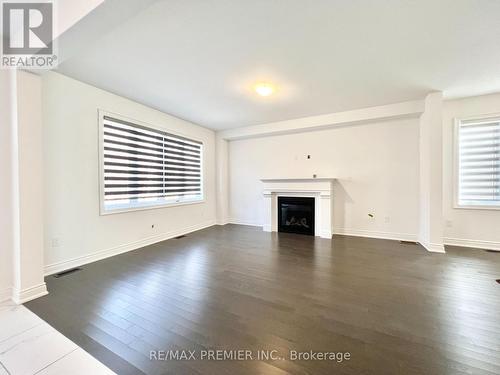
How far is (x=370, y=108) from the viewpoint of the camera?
4.27 m

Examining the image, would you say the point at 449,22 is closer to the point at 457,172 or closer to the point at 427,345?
the point at 427,345

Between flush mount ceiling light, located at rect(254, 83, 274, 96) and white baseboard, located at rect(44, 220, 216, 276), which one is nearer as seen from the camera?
white baseboard, located at rect(44, 220, 216, 276)

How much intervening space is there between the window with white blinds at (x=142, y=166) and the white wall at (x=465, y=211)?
5.49 m

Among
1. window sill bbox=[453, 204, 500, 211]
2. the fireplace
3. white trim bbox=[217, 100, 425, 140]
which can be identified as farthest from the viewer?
the fireplace

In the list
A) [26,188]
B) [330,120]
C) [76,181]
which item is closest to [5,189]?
[26,188]

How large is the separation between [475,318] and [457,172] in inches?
129

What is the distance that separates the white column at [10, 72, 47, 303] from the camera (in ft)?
7.13

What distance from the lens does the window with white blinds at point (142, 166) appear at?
3539 millimetres

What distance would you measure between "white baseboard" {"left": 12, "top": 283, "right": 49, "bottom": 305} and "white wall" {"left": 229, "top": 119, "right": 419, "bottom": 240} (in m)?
4.45

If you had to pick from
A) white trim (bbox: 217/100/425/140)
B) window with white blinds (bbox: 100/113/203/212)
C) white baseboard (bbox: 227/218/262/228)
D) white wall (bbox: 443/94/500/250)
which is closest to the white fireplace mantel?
white baseboard (bbox: 227/218/262/228)

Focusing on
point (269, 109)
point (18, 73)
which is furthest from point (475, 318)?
point (18, 73)

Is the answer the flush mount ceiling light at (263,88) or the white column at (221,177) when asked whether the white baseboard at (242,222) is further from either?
the flush mount ceiling light at (263,88)

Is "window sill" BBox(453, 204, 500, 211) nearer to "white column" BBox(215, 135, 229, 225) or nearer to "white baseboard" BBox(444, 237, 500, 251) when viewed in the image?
"white baseboard" BBox(444, 237, 500, 251)

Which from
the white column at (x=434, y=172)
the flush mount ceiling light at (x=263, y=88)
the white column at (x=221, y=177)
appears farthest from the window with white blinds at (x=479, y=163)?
the white column at (x=221, y=177)
